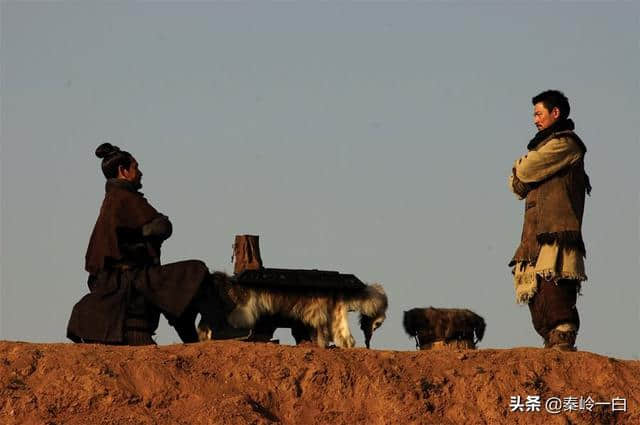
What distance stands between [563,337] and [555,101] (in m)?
1.95

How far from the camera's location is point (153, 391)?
10969 millimetres

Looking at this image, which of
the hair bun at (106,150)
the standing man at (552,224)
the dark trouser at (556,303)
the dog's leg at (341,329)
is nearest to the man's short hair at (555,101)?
the standing man at (552,224)

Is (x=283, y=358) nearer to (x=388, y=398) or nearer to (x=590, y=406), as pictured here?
(x=388, y=398)

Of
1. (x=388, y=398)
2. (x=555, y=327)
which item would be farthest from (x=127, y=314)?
(x=555, y=327)

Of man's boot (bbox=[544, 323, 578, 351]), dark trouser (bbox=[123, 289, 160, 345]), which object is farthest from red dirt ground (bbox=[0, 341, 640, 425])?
dark trouser (bbox=[123, 289, 160, 345])

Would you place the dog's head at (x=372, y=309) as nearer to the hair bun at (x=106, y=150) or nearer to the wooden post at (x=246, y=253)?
the wooden post at (x=246, y=253)

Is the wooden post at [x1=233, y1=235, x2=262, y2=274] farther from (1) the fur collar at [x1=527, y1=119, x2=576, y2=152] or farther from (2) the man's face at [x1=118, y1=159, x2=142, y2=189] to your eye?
(1) the fur collar at [x1=527, y1=119, x2=576, y2=152]

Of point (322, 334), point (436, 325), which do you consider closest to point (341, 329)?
point (322, 334)

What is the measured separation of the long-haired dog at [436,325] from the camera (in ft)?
44.7

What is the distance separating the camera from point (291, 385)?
37.1 ft

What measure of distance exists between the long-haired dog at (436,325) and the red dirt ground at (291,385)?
146 centimetres

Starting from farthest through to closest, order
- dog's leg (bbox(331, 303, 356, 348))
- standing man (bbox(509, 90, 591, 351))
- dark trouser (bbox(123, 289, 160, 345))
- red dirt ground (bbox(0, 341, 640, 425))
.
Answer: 1. dog's leg (bbox(331, 303, 356, 348))
2. standing man (bbox(509, 90, 591, 351))
3. dark trouser (bbox(123, 289, 160, 345))
4. red dirt ground (bbox(0, 341, 640, 425))

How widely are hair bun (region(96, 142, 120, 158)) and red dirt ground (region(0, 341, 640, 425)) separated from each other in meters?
2.11

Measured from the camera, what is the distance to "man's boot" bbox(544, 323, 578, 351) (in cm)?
1268
